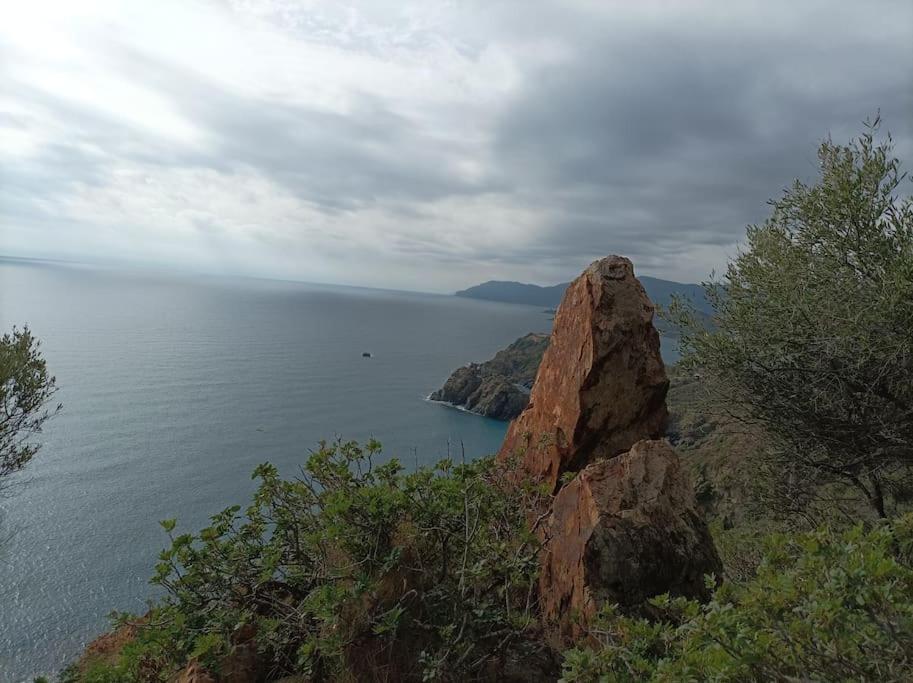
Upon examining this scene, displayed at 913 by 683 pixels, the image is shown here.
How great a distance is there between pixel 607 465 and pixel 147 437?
67.9 metres

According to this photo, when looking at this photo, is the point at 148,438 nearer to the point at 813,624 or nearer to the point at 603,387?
the point at 603,387

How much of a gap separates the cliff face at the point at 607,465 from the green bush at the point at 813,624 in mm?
1889

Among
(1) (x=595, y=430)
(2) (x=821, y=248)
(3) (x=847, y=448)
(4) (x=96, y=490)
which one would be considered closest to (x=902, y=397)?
(3) (x=847, y=448)

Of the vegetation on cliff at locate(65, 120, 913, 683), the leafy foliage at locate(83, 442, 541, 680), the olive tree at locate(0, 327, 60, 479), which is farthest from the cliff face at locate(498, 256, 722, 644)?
the olive tree at locate(0, 327, 60, 479)

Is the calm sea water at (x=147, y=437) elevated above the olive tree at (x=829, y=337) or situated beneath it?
situated beneath

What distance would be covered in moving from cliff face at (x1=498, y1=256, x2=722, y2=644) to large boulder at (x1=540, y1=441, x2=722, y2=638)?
0.01 meters

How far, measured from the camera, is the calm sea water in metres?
36.8

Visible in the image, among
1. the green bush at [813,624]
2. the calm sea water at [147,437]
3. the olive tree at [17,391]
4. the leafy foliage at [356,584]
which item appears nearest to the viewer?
the green bush at [813,624]

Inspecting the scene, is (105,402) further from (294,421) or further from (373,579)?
(373,579)

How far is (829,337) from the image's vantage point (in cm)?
1080

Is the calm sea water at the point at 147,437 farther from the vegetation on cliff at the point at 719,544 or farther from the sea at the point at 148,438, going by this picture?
the vegetation on cliff at the point at 719,544

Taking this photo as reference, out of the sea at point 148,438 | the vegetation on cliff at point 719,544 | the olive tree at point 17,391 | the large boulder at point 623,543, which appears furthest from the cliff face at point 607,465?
the olive tree at point 17,391

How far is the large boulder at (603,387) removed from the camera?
10.6 m

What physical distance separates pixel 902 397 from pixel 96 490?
6030 cm
